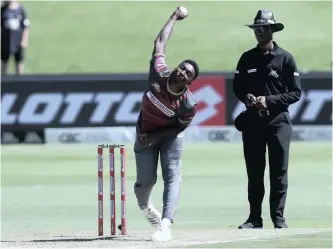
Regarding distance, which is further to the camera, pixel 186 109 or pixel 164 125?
pixel 164 125

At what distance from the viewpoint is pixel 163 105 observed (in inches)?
464

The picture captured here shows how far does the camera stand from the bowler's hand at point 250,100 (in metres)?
12.8

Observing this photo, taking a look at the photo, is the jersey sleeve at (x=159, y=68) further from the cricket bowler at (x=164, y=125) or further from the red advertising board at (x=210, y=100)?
the red advertising board at (x=210, y=100)

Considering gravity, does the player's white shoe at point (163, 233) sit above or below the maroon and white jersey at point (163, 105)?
below

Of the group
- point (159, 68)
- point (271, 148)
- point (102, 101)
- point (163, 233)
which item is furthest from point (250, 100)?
point (102, 101)

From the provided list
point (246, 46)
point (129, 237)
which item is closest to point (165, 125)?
point (129, 237)

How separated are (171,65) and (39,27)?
19.5ft

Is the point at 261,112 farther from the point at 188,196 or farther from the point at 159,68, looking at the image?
the point at 188,196

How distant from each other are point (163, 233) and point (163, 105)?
1.22 meters

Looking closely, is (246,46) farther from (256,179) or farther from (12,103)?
(256,179)

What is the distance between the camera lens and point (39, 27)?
3544 cm

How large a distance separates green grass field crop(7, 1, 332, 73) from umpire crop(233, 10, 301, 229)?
730 inches

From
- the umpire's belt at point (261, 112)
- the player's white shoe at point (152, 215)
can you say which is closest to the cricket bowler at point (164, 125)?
the player's white shoe at point (152, 215)

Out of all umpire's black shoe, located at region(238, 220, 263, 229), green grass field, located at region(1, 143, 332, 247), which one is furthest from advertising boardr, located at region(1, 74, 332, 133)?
umpire's black shoe, located at region(238, 220, 263, 229)
